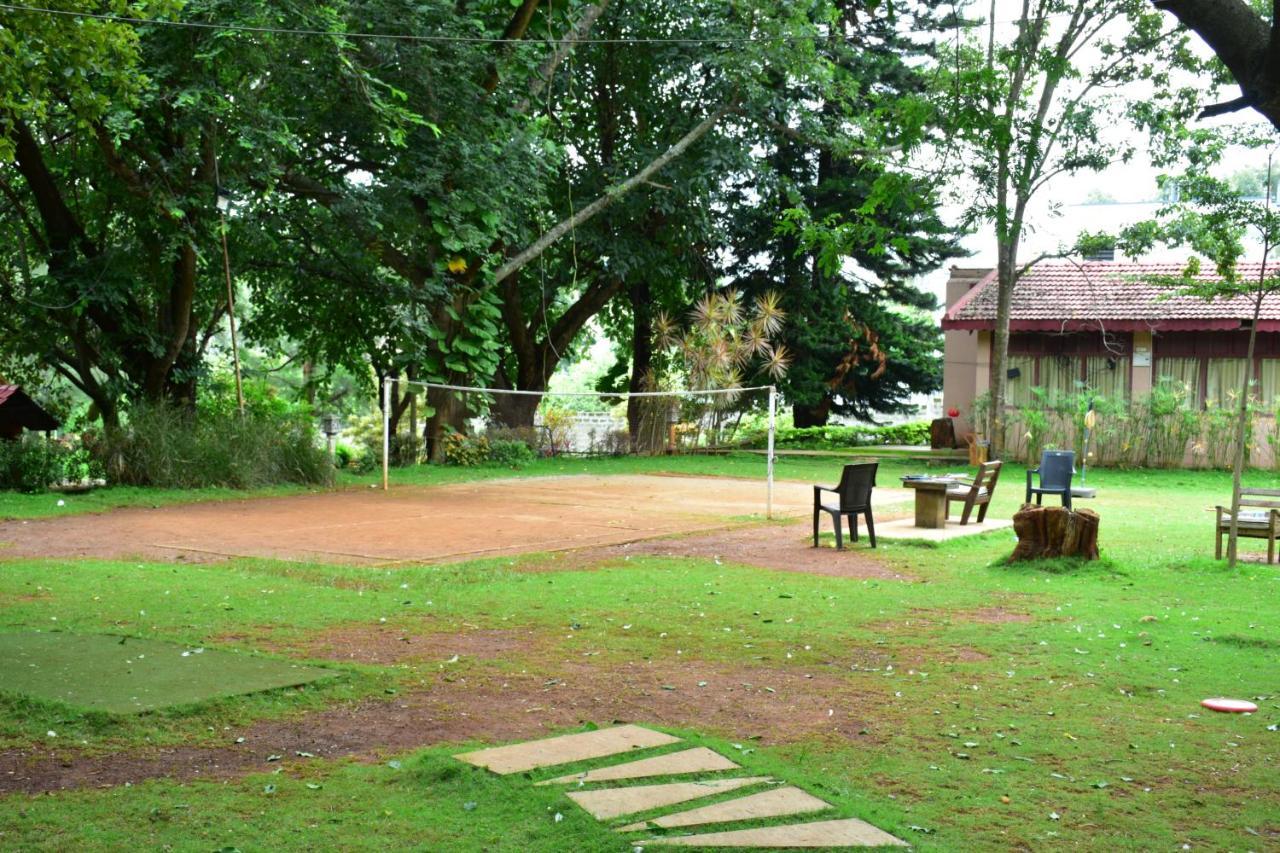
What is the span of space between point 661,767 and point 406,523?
1025 centimetres

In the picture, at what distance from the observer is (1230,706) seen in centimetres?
664

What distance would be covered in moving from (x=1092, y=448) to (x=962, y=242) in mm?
10160

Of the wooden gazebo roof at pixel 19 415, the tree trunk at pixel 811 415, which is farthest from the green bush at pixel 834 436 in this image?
the wooden gazebo roof at pixel 19 415

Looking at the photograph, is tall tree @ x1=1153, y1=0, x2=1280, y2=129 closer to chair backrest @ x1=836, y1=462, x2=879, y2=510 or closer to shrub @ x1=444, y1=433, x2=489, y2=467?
chair backrest @ x1=836, y1=462, x2=879, y2=510

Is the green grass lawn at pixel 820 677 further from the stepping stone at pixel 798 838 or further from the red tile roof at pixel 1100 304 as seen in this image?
the red tile roof at pixel 1100 304

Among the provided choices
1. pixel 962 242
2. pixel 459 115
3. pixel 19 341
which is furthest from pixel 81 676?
pixel 962 242

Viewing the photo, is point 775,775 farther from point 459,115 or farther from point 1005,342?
point 1005,342

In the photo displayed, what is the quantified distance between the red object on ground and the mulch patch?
171 centimetres

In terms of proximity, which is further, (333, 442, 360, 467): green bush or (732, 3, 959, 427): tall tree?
(732, 3, 959, 427): tall tree

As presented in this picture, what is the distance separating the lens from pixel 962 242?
36.1 meters

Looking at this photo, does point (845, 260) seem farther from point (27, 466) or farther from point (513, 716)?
point (513, 716)

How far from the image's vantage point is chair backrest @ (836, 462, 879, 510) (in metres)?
13.4

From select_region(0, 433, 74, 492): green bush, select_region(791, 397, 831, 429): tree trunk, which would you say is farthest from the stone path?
select_region(791, 397, 831, 429): tree trunk

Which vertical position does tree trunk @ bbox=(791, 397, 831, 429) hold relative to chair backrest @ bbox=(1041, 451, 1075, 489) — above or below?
above
